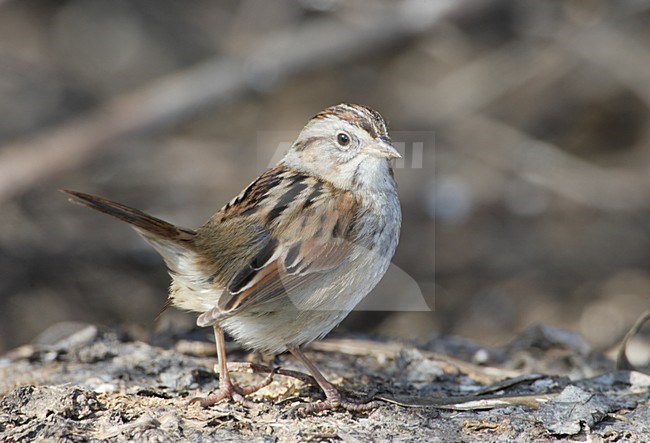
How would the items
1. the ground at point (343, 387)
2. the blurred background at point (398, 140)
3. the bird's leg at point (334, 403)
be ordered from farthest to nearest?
the blurred background at point (398, 140) → the bird's leg at point (334, 403) → the ground at point (343, 387)

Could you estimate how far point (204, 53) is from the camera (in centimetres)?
1084

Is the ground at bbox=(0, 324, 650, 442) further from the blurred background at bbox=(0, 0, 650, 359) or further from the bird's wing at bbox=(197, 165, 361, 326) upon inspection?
the blurred background at bbox=(0, 0, 650, 359)

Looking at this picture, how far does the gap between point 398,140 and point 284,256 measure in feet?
12.4

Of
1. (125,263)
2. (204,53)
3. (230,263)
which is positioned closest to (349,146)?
(230,263)

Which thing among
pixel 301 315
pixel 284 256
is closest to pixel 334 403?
pixel 301 315

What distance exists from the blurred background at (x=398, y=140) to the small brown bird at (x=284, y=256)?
2950 mm

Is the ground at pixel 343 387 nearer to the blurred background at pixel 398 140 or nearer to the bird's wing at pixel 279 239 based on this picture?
the bird's wing at pixel 279 239

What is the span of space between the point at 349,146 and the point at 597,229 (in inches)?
202

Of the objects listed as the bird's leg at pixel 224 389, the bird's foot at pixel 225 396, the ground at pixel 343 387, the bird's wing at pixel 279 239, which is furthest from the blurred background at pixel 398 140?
the bird's foot at pixel 225 396

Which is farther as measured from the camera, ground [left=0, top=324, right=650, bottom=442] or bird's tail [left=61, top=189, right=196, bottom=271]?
bird's tail [left=61, top=189, right=196, bottom=271]

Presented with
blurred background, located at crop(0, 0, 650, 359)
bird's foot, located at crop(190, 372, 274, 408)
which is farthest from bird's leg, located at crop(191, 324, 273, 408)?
blurred background, located at crop(0, 0, 650, 359)

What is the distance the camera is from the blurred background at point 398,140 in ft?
26.1

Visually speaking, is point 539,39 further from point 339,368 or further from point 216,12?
point 339,368

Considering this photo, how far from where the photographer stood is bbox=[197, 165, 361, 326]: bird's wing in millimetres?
3918
